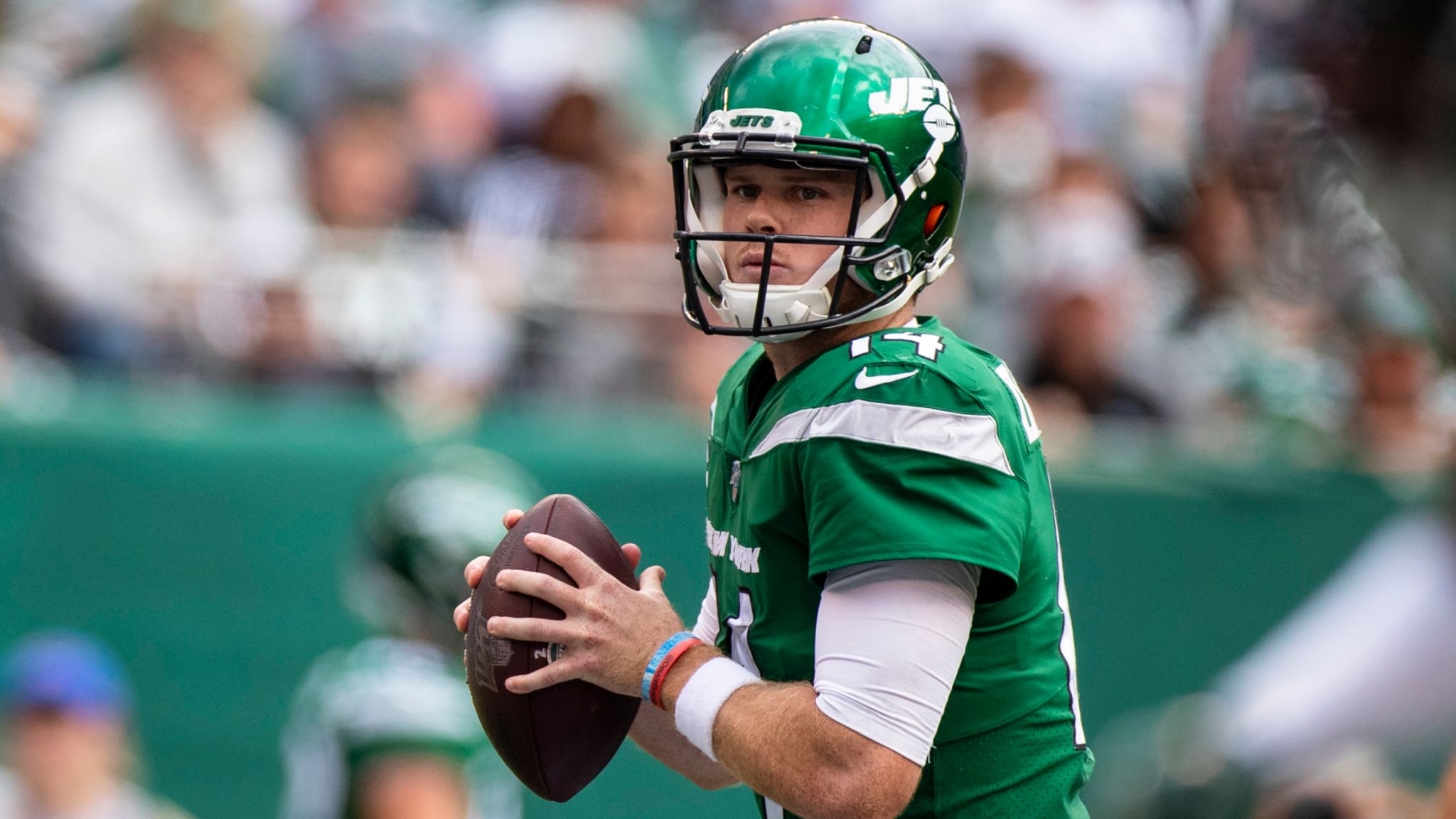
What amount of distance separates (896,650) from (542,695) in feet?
1.80

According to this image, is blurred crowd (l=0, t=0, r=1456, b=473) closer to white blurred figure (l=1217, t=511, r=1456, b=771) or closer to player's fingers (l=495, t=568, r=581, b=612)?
white blurred figure (l=1217, t=511, r=1456, b=771)

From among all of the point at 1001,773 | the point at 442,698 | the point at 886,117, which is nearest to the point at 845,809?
the point at 1001,773

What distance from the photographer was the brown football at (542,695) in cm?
239

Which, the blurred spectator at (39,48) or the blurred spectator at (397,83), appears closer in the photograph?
the blurred spectator at (39,48)

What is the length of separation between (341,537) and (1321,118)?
4.43 m

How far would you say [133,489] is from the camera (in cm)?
604

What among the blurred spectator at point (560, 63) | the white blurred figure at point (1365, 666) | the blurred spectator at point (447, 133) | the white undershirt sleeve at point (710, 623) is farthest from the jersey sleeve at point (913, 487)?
the blurred spectator at point (560, 63)

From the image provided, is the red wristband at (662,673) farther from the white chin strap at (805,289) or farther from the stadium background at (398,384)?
the stadium background at (398,384)

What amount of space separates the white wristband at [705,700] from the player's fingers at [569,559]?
20cm

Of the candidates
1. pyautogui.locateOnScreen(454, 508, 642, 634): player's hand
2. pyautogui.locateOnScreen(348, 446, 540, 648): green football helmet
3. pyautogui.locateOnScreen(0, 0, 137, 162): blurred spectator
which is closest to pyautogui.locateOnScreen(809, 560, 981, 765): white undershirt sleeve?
pyautogui.locateOnScreen(454, 508, 642, 634): player's hand

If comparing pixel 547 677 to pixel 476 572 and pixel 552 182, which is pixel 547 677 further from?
pixel 552 182

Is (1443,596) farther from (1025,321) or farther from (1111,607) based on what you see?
(1025,321)

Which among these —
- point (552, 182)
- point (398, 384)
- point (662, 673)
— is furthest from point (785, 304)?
point (552, 182)

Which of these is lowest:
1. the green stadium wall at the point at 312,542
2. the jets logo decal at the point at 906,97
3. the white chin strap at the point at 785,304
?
the green stadium wall at the point at 312,542
